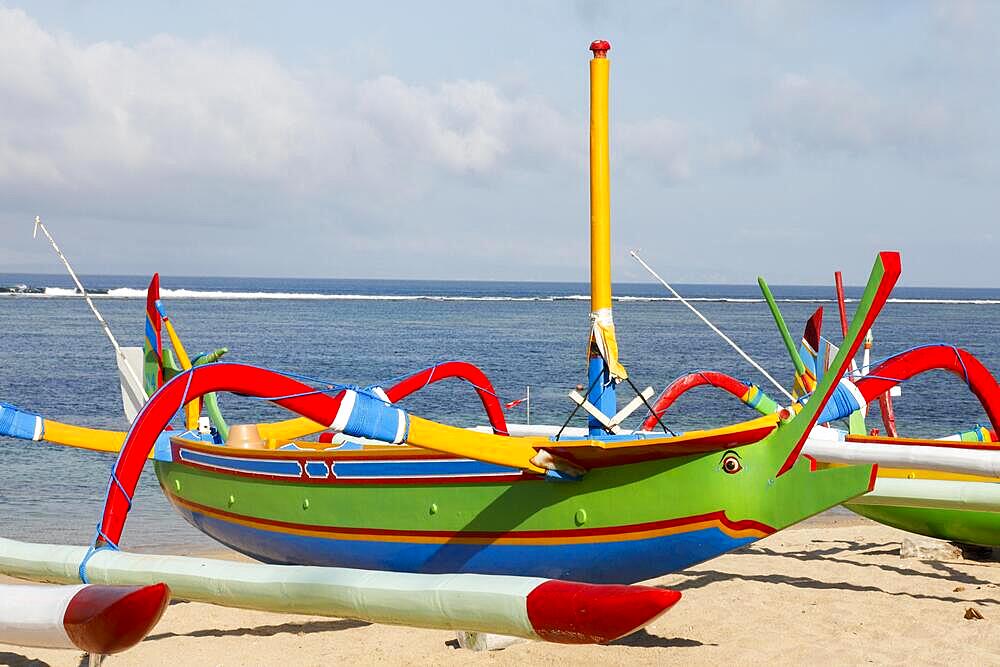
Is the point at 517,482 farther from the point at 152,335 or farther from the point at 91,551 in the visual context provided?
the point at 152,335

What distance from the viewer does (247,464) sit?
8.92m

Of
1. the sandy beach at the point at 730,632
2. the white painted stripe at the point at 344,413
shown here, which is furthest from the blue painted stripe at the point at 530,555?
the white painted stripe at the point at 344,413

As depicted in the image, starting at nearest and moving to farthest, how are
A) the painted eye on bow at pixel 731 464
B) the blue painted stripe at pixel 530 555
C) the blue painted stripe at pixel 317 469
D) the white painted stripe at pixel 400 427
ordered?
the white painted stripe at pixel 400 427 → the painted eye on bow at pixel 731 464 → the blue painted stripe at pixel 530 555 → the blue painted stripe at pixel 317 469

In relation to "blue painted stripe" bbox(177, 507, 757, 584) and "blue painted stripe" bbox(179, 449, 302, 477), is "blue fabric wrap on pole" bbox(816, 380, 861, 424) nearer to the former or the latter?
"blue painted stripe" bbox(177, 507, 757, 584)

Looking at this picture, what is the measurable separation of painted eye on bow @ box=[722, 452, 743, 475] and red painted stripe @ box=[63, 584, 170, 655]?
136 inches

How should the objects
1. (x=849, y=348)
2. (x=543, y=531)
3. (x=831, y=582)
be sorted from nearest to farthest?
(x=849, y=348) < (x=543, y=531) < (x=831, y=582)

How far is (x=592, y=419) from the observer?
8.13 m

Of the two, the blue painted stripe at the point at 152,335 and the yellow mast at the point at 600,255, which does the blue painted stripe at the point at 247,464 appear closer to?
the blue painted stripe at the point at 152,335

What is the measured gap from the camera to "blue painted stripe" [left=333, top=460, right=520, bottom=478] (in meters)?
7.51

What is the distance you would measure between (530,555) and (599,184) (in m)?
2.67

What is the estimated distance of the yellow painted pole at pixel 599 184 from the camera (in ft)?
25.9

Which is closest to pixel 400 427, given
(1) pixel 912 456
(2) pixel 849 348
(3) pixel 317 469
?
(3) pixel 317 469

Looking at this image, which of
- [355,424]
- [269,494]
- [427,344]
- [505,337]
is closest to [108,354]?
[427,344]

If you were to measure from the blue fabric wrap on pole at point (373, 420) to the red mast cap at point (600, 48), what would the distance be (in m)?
3.36
